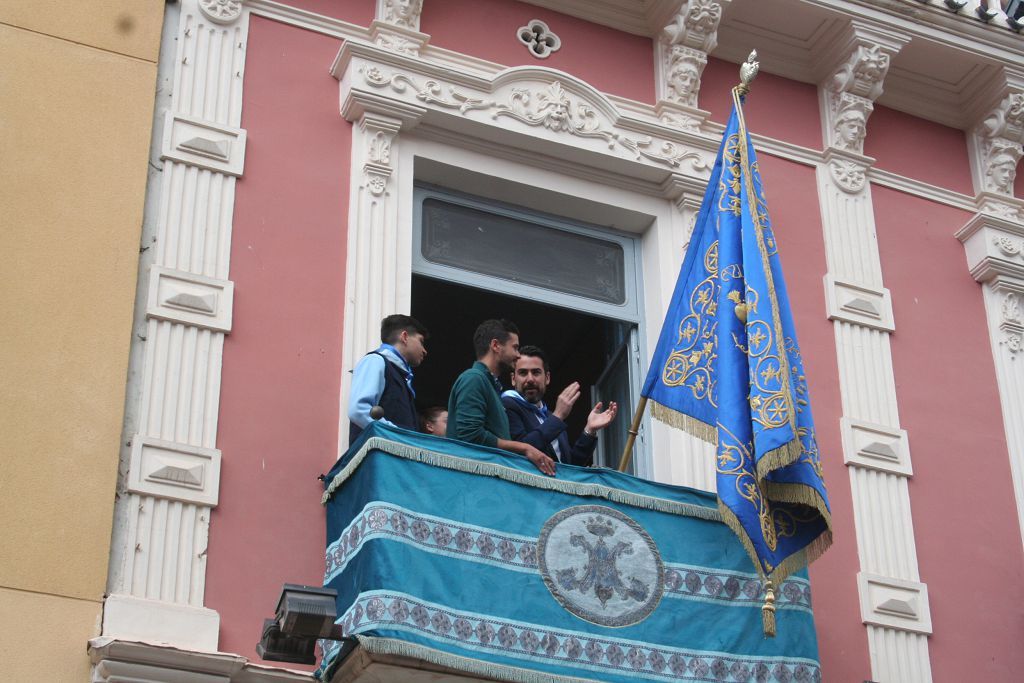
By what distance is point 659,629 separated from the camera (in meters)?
8.36

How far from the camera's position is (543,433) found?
29.5ft

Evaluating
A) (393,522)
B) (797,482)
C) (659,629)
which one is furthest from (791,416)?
(393,522)

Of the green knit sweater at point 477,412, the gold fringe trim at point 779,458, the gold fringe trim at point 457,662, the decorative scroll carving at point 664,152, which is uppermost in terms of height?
the decorative scroll carving at point 664,152

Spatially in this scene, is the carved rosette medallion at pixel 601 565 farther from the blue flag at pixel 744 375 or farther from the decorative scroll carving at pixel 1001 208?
the decorative scroll carving at pixel 1001 208

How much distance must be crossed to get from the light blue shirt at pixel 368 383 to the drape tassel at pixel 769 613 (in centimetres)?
193

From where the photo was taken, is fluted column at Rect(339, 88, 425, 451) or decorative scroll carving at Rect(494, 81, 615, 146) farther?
decorative scroll carving at Rect(494, 81, 615, 146)

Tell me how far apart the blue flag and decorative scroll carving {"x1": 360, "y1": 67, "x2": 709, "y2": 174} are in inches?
30.0

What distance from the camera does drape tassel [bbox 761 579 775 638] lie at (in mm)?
8430

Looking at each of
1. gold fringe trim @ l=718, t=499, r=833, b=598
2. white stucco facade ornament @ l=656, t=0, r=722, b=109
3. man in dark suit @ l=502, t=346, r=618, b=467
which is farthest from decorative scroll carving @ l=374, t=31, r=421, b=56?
gold fringe trim @ l=718, t=499, r=833, b=598

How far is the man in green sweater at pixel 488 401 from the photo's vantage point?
28.0ft

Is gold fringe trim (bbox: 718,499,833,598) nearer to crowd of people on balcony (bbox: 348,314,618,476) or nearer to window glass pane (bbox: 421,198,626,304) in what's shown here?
crowd of people on balcony (bbox: 348,314,618,476)

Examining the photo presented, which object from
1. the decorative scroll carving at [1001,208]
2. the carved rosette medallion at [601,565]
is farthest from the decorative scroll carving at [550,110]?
the carved rosette medallion at [601,565]

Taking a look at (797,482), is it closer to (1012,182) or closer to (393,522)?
(393,522)

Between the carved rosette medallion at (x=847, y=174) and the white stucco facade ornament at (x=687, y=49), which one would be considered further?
the carved rosette medallion at (x=847, y=174)
